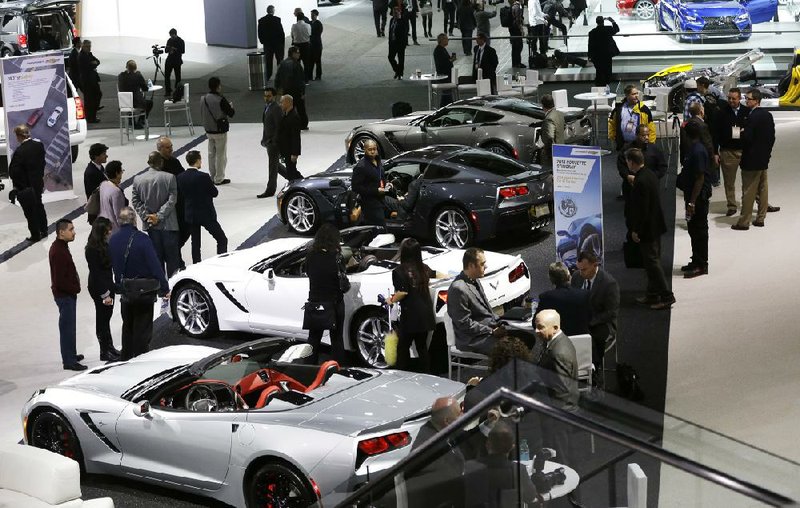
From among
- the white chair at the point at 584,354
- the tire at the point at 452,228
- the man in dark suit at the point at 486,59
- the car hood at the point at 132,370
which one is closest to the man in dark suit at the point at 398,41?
the man in dark suit at the point at 486,59

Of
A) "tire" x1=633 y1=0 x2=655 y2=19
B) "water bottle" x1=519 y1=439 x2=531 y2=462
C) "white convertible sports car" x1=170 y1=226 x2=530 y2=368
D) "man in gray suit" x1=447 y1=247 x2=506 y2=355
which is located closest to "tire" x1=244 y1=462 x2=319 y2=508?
"man in gray suit" x1=447 y1=247 x2=506 y2=355

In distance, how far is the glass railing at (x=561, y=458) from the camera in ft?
16.6

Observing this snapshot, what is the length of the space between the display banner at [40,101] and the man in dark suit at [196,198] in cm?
448

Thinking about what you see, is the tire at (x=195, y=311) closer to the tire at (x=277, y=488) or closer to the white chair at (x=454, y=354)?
the white chair at (x=454, y=354)

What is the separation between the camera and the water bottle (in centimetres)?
539

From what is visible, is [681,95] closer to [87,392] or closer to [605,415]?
[87,392]

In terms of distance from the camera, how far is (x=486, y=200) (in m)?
14.7

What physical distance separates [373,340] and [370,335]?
5 cm

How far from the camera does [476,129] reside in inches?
736

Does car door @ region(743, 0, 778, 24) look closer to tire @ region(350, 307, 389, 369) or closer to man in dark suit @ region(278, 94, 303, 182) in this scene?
man in dark suit @ region(278, 94, 303, 182)

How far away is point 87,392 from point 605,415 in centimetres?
548

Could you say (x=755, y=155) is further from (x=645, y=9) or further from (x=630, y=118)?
(x=645, y=9)

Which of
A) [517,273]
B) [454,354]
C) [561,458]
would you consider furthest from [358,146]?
[561,458]

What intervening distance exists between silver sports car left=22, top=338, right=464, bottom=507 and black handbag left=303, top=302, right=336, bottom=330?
1.10m
